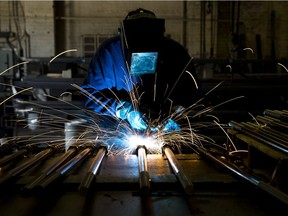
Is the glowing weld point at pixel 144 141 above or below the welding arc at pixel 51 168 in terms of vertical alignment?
below

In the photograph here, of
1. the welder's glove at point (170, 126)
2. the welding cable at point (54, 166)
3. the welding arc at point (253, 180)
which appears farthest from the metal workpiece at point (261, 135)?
the welding cable at point (54, 166)

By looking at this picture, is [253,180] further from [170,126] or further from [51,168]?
[170,126]

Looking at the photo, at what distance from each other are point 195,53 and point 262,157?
25.6 feet

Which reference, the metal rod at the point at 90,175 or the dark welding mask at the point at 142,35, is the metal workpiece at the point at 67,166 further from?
the dark welding mask at the point at 142,35

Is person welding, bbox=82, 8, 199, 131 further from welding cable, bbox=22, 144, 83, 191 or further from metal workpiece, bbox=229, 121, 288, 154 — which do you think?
metal workpiece, bbox=229, 121, 288, 154

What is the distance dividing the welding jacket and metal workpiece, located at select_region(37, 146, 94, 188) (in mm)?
793

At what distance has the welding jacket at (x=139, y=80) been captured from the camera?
114 inches

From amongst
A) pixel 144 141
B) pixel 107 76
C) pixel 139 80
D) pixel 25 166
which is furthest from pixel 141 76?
pixel 25 166

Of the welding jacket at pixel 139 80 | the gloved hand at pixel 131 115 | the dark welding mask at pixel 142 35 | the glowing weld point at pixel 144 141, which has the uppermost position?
the dark welding mask at pixel 142 35

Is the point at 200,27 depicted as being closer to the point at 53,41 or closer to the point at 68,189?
the point at 53,41

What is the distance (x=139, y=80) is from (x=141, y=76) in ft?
0.14

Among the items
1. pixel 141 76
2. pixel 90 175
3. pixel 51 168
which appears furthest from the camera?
pixel 141 76

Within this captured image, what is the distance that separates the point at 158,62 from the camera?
2904mm

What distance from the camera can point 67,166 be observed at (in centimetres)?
166
